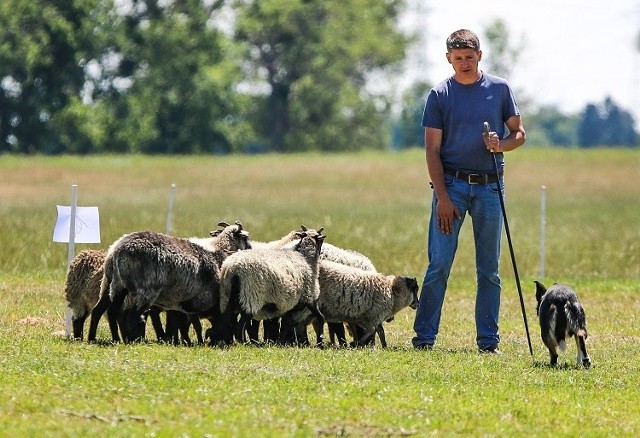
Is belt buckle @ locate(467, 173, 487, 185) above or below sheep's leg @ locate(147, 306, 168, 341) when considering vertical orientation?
above

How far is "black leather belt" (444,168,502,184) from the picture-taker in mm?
14008

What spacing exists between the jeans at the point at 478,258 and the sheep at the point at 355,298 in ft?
2.38

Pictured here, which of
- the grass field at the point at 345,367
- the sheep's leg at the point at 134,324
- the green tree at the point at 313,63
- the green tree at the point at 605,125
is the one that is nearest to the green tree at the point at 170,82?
the green tree at the point at 313,63

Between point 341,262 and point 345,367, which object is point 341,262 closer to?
point 341,262

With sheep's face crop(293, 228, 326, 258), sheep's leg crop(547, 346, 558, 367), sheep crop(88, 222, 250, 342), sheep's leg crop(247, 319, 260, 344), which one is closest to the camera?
sheep's leg crop(547, 346, 558, 367)

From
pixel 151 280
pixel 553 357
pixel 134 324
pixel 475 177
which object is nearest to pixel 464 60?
pixel 475 177

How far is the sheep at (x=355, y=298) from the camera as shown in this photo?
14.9 meters

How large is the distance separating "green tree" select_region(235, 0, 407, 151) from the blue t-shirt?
228 feet

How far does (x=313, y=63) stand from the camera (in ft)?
286

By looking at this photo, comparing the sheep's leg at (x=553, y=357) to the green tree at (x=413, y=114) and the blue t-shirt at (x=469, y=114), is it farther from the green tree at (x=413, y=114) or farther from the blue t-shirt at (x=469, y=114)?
the green tree at (x=413, y=114)

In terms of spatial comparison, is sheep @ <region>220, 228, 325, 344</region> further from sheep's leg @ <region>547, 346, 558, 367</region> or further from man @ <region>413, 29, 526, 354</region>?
sheep's leg @ <region>547, 346, 558, 367</region>

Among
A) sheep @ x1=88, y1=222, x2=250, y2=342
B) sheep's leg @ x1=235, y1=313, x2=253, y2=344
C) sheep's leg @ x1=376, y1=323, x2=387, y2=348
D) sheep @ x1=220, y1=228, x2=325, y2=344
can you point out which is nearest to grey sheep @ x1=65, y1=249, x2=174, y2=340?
sheep @ x1=88, y1=222, x2=250, y2=342

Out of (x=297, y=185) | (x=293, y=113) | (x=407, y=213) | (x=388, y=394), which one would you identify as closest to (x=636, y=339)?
(x=388, y=394)

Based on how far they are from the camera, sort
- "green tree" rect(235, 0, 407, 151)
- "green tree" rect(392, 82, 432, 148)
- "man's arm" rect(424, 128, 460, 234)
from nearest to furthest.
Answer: "man's arm" rect(424, 128, 460, 234)
"green tree" rect(235, 0, 407, 151)
"green tree" rect(392, 82, 432, 148)
